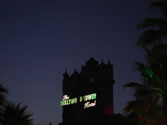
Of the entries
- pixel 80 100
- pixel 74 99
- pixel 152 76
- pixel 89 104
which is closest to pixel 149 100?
pixel 152 76

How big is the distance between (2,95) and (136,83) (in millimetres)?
8769

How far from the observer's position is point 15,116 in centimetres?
2608

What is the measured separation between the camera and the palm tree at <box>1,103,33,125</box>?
2542cm

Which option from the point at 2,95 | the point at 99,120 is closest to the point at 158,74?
the point at 2,95

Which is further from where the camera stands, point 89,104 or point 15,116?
point 89,104

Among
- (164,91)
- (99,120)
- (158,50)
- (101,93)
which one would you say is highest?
(101,93)

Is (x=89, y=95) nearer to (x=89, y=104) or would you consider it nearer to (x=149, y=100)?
(x=89, y=104)

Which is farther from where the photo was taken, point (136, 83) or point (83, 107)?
point (83, 107)

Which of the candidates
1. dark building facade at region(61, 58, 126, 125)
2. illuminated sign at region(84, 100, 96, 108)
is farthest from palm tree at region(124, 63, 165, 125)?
illuminated sign at region(84, 100, 96, 108)

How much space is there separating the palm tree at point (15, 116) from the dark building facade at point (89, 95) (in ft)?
148

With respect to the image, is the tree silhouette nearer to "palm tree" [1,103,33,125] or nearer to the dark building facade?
"palm tree" [1,103,33,125]

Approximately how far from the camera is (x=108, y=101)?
7338cm

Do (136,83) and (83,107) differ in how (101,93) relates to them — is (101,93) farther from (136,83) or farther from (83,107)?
(136,83)

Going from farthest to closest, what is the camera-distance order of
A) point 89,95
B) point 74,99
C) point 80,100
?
point 74,99, point 80,100, point 89,95
